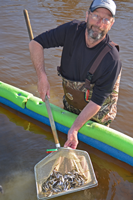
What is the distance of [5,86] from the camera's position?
13.7 feet

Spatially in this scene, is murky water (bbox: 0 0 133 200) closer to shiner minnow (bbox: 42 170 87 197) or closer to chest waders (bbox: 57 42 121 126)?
shiner minnow (bbox: 42 170 87 197)

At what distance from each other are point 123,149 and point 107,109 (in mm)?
664

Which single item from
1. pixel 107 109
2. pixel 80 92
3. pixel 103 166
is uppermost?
pixel 80 92

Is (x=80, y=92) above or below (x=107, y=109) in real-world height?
above

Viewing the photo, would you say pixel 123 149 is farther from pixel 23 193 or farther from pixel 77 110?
pixel 23 193

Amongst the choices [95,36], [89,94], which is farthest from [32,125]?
[95,36]

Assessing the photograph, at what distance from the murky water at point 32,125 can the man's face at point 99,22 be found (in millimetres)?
1914

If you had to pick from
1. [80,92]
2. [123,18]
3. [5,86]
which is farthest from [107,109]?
[123,18]

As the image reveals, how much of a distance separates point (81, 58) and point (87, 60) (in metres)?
0.09

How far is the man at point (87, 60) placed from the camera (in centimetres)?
252

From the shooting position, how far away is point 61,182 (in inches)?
102

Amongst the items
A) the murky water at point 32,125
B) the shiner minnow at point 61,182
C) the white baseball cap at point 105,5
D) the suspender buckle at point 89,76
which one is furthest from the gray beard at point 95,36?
the murky water at point 32,125

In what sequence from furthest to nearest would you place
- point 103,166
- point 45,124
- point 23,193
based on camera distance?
point 45,124 < point 103,166 < point 23,193

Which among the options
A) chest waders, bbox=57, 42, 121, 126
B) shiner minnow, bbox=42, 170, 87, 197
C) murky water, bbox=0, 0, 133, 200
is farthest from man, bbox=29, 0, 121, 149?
murky water, bbox=0, 0, 133, 200
